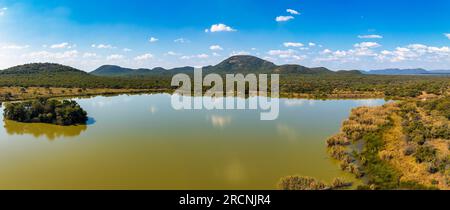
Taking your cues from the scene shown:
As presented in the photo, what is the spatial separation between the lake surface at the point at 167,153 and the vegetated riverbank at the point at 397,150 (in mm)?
1351

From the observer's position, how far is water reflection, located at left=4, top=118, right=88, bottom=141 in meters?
25.2

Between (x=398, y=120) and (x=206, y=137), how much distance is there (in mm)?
17174

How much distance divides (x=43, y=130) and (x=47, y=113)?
13.3ft

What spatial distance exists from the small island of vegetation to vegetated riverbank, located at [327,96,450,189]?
74.4ft

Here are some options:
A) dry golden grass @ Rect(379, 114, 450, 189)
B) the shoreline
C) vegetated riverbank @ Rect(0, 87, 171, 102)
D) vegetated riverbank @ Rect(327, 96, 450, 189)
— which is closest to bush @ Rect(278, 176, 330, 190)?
vegetated riverbank @ Rect(327, 96, 450, 189)

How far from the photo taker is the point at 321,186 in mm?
13727

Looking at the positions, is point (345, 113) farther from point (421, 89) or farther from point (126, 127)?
point (421, 89)

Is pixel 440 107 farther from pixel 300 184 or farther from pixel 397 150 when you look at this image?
pixel 300 184

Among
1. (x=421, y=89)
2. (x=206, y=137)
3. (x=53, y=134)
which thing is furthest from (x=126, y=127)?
(x=421, y=89)

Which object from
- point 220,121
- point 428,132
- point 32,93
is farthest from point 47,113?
point 428,132

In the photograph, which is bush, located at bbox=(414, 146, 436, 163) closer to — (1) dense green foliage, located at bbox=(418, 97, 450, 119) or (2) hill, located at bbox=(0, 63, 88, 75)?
(1) dense green foliage, located at bbox=(418, 97, 450, 119)

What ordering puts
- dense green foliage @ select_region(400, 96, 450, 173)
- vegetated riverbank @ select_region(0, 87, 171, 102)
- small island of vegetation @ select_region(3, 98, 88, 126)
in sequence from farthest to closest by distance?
vegetated riverbank @ select_region(0, 87, 171, 102) < small island of vegetation @ select_region(3, 98, 88, 126) < dense green foliage @ select_region(400, 96, 450, 173)

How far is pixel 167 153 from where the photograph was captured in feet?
63.2

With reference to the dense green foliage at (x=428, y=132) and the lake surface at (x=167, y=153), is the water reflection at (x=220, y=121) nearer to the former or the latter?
the lake surface at (x=167, y=153)
